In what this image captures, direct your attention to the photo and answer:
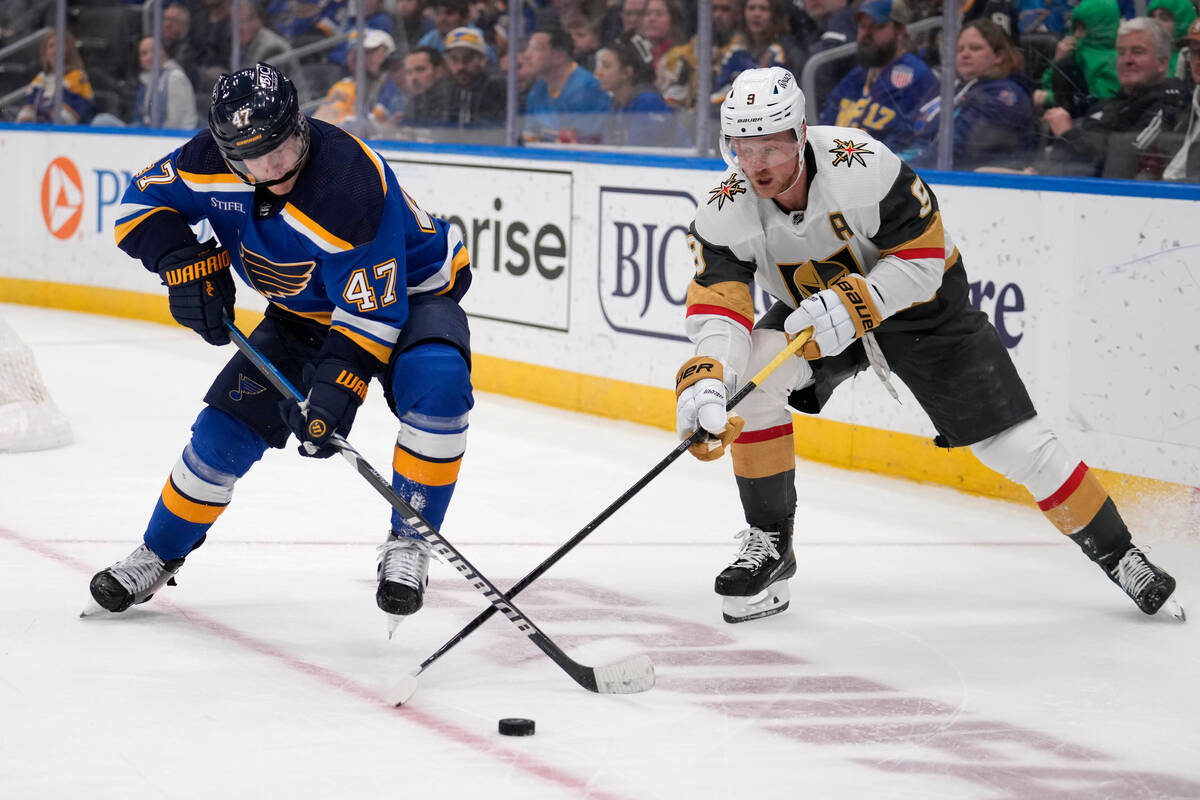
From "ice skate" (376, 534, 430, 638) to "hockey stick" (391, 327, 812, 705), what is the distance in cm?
10

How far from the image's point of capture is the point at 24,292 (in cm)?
872

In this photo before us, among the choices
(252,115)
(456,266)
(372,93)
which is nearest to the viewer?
(252,115)

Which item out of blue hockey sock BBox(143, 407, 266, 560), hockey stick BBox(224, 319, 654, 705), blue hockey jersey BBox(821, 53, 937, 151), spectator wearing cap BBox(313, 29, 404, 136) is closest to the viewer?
hockey stick BBox(224, 319, 654, 705)

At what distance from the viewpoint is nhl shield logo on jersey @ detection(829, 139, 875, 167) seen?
3.04 metres

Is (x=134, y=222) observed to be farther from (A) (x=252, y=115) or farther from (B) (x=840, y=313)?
(B) (x=840, y=313)

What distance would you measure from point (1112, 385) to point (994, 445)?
1079 mm

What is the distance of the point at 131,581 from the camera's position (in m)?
3.04

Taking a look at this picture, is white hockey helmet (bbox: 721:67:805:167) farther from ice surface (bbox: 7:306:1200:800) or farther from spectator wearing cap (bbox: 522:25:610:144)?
spectator wearing cap (bbox: 522:25:610:144)

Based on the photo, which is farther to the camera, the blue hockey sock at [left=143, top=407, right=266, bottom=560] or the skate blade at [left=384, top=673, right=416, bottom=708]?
the blue hockey sock at [left=143, top=407, right=266, bottom=560]

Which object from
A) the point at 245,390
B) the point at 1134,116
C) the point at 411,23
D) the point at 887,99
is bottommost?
the point at 411,23

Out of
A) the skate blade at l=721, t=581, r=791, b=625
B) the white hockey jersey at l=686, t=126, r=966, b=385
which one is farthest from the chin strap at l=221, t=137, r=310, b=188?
the skate blade at l=721, t=581, r=791, b=625

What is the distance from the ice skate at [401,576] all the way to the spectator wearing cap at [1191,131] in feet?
7.68

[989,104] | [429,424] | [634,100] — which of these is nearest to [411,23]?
[634,100]

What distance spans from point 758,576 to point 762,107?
92 centimetres
